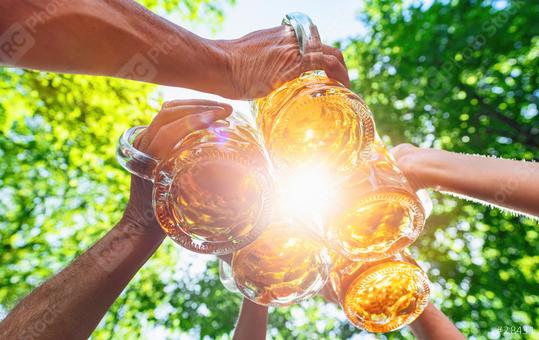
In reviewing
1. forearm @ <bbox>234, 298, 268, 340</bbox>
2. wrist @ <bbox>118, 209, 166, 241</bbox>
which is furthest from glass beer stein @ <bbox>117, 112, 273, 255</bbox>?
forearm @ <bbox>234, 298, 268, 340</bbox>

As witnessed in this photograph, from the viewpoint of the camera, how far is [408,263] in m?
0.73

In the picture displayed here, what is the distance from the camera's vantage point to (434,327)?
1252 millimetres

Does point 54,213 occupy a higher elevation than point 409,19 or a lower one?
lower

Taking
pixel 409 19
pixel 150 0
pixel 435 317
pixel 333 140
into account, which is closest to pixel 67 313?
pixel 333 140

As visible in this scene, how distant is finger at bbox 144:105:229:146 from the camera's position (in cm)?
63

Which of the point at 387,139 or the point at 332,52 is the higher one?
the point at 332,52

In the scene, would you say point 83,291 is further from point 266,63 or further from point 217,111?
point 266,63

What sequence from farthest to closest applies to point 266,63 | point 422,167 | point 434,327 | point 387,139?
point 387,139 < point 434,327 < point 422,167 < point 266,63

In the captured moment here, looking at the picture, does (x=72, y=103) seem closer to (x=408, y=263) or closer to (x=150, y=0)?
(x=150, y=0)

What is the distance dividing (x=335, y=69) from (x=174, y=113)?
0.96 feet

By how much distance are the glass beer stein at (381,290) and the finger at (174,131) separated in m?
0.39

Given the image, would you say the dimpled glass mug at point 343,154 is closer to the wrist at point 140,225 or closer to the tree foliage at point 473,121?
the wrist at point 140,225

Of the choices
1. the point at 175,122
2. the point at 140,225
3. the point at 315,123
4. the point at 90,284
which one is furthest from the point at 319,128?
the point at 90,284

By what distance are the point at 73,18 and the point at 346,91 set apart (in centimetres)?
41
